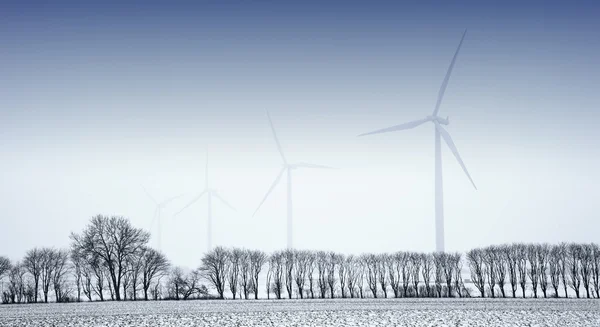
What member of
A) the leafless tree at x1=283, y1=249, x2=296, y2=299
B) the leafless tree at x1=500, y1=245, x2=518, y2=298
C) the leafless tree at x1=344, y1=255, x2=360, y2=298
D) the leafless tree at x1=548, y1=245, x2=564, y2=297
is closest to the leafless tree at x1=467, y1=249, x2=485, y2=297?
the leafless tree at x1=500, y1=245, x2=518, y2=298

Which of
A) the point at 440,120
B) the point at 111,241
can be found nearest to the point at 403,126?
the point at 440,120

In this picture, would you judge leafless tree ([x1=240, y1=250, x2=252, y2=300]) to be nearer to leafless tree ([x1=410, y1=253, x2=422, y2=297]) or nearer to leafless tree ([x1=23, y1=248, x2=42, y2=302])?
leafless tree ([x1=410, y1=253, x2=422, y2=297])

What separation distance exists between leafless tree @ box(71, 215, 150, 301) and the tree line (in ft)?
0.37

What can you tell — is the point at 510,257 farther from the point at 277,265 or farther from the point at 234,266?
the point at 234,266

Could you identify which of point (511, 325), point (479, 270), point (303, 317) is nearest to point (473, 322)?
point (511, 325)

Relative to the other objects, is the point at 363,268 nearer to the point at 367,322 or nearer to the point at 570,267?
the point at 570,267

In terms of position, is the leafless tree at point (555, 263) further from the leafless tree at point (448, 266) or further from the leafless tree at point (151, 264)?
the leafless tree at point (151, 264)

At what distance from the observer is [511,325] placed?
31.1 metres

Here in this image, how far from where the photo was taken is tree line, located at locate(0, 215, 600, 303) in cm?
6394

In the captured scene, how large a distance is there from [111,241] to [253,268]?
76.8ft

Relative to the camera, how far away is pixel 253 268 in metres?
79.1

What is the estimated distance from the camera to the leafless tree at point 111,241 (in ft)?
204

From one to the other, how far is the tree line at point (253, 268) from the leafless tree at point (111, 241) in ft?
0.37

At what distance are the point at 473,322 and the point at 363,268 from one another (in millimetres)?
50298
